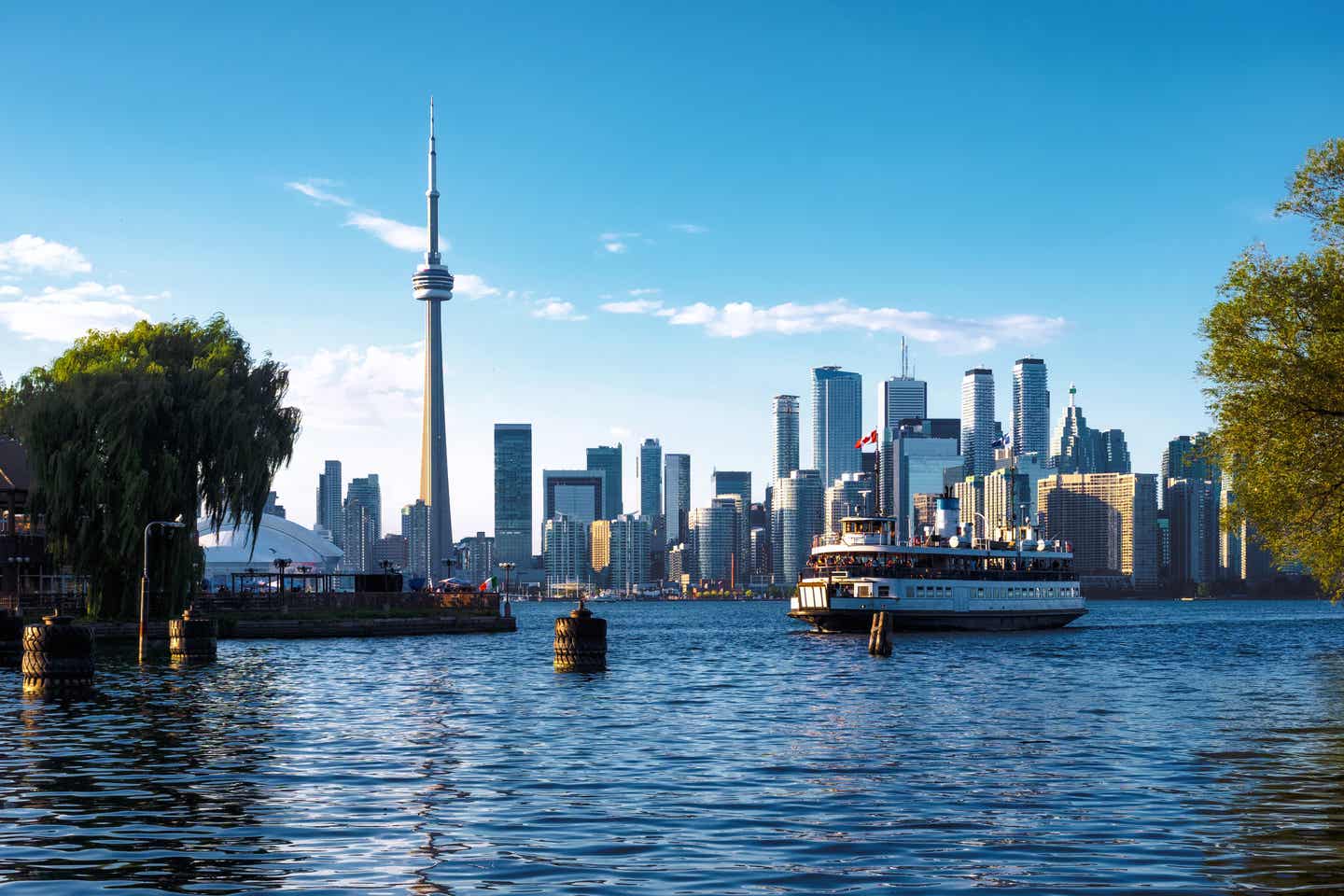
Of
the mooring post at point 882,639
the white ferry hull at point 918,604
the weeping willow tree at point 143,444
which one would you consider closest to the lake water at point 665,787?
the weeping willow tree at point 143,444

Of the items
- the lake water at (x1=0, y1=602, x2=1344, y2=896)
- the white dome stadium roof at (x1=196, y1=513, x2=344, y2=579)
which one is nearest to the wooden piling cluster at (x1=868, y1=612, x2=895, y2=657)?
the lake water at (x1=0, y1=602, x2=1344, y2=896)

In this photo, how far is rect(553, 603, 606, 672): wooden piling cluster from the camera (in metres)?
58.4

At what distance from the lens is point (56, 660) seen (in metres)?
44.1

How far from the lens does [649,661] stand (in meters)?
72.6

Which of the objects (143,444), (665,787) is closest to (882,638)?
(143,444)

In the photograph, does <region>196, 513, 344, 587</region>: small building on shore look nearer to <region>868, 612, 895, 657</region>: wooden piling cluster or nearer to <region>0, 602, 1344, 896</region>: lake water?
<region>868, 612, 895, 657</region>: wooden piling cluster

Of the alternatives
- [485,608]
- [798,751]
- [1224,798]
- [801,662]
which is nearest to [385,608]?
[485,608]

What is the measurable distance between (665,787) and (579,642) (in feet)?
110

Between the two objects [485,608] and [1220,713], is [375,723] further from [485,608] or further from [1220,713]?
[485,608]

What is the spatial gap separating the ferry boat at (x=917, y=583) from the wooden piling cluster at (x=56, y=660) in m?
63.8

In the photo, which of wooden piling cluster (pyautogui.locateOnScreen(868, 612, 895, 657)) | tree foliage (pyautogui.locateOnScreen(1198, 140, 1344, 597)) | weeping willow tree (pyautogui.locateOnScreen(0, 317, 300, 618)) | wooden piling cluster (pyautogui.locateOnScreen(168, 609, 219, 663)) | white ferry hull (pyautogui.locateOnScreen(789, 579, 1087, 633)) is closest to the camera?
tree foliage (pyautogui.locateOnScreen(1198, 140, 1344, 597))

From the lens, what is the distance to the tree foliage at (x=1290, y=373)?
3812cm

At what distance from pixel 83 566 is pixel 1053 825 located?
56.5m

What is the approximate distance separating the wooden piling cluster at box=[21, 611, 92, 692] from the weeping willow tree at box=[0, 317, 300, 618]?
21.5 m
